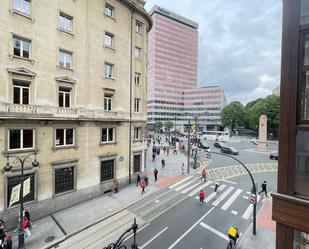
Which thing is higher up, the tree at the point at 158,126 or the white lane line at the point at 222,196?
the tree at the point at 158,126

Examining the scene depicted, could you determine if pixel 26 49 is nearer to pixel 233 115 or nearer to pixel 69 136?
pixel 69 136

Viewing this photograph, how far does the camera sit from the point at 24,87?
13391 millimetres

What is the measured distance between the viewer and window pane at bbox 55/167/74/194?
15.3 metres

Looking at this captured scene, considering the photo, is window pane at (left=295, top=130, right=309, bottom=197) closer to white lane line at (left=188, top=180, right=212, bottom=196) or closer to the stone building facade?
white lane line at (left=188, top=180, right=212, bottom=196)

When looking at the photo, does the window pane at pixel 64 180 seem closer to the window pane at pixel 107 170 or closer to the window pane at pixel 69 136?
the window pane at pixel 69 136

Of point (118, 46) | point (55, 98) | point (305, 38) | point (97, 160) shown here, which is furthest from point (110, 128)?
point (305, 38)

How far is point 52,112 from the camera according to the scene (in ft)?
47.3

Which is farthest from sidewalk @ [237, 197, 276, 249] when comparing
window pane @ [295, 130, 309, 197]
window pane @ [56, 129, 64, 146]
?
window pane @ [56, 129, 64, 146]

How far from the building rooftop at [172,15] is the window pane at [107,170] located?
108 metres

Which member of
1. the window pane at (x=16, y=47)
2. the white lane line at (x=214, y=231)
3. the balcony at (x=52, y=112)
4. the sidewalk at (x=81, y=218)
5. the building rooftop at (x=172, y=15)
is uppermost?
the building rooftop at (x=172, y=15)

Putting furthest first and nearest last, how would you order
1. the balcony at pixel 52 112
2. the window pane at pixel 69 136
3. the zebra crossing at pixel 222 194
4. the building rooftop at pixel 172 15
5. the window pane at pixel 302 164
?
the building rooftop at pixel 172 15
the window pane at pixel 69 136
the zebra crossing at pixel 222 194
the balcony at pixel 52 112
the window pane at pixel 302 164

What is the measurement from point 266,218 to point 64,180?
1725 centimetres

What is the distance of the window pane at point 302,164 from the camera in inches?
235

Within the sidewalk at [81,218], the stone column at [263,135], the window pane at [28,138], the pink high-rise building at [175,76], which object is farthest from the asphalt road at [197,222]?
the pink high-rise building at [175,76]
